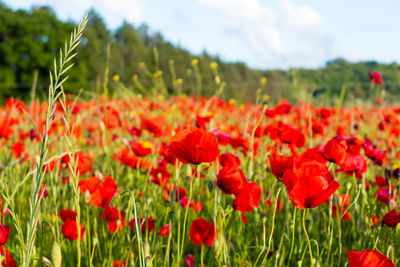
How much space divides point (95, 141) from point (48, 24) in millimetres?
24370

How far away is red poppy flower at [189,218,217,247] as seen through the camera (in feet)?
3.48

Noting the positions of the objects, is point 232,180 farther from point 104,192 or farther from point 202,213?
point 202,213

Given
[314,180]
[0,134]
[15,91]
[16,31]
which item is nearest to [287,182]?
[314,180]

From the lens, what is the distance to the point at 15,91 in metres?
20.2

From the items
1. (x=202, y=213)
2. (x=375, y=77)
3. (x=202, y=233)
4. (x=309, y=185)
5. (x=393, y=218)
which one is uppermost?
(x=375, y=77)

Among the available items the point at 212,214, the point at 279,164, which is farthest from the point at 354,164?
the point at 212,214

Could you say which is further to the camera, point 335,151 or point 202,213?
point 202,213

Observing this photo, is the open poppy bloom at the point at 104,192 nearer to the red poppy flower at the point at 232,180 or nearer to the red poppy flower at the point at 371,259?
the red poppy flower at the point at 232,180

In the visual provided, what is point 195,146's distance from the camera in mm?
875

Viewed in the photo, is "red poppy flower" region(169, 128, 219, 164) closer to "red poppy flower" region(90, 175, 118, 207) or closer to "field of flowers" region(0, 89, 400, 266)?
"field of flowers" region(0, 89, 400, 266)

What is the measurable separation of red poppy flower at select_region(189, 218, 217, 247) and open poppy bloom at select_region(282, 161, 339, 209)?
0.34 m

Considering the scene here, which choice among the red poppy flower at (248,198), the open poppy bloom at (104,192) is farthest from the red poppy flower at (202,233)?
the open poppy bloom at (104,192)

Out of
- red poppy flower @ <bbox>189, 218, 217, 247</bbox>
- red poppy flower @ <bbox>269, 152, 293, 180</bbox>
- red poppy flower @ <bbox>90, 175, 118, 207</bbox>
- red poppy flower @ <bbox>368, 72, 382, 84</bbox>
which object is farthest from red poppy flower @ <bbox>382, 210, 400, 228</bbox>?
red poppy flower @ <bbox>368, 72, 382, 84</bbox>

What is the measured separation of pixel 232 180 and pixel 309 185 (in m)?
0.23
